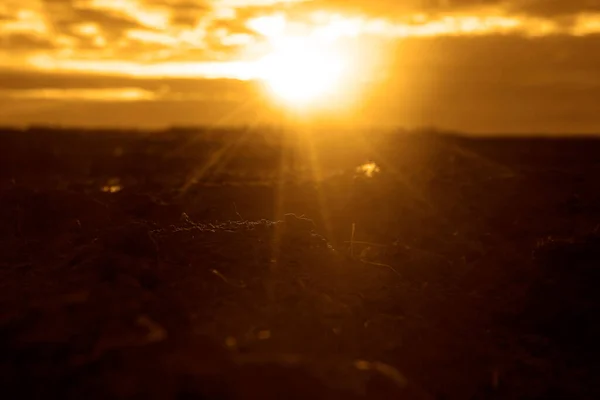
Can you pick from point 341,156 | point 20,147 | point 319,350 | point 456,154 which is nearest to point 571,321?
point 319,350

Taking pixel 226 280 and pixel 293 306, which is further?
pixel 226 280

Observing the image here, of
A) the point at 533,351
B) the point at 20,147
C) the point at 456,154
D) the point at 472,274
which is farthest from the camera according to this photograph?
the point at 20,147

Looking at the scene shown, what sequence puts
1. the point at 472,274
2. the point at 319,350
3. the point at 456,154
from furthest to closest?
the point at 456,154 < the point at 472,274 < the point at 319,350

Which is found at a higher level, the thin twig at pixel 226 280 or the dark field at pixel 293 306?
the thin twig at pixel 226 280

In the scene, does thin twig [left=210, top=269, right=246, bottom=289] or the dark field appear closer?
the dark field

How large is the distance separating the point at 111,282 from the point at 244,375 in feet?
10.1

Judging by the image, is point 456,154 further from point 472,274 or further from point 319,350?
point 319,350

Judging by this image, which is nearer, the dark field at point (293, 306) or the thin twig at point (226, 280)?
the dark field at point (293, 306)

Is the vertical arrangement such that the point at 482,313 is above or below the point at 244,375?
below

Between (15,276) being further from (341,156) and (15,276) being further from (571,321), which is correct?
(341,156)

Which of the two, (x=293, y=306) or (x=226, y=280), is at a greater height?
(x=226, y=280)

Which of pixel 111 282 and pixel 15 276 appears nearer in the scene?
pixel 111 282

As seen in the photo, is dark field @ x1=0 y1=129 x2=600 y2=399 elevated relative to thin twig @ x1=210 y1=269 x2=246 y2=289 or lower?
lower

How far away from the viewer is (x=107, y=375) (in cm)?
611
